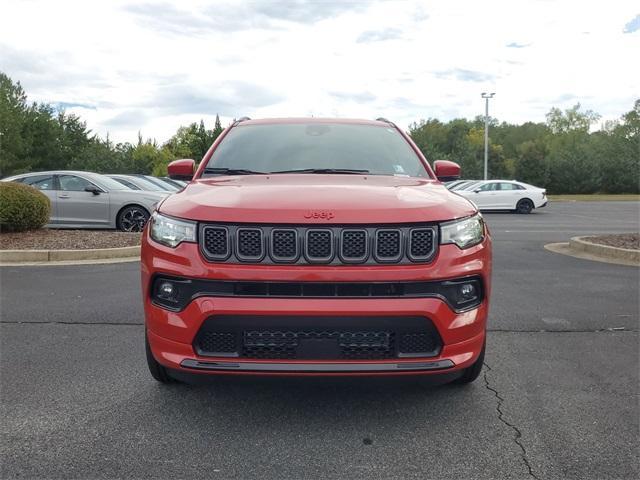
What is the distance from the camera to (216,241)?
2.84 m

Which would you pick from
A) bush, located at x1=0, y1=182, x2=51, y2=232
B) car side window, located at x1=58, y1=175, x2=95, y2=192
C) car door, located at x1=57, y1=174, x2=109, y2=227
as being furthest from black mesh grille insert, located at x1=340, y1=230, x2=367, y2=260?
car side window, located at x1=58, y1=175, x2=95, y2=192

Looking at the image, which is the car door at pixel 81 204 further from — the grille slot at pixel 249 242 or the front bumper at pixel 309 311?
the grille slot at pixel 249 242

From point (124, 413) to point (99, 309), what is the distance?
2.75 metres

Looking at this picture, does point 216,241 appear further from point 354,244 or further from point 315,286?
point 354,244

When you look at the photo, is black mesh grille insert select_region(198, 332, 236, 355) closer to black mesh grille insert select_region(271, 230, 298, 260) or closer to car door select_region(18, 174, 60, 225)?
black mesh grille insert select_region(271, 230, 298, 260)

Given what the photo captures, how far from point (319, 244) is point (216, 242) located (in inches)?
19.9

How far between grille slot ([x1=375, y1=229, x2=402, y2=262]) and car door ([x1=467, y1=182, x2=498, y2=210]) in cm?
2203

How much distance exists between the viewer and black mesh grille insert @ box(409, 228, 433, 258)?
2828mm

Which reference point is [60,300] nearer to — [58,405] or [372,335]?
[58,405]

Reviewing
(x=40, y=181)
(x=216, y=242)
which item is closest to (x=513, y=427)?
(x=216, y=242)

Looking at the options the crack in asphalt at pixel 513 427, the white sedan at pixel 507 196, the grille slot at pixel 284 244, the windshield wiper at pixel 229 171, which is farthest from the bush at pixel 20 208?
the white sedan at pixel 507 196

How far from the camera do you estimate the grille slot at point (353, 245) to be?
280cm

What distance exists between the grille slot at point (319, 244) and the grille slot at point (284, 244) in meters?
0.06

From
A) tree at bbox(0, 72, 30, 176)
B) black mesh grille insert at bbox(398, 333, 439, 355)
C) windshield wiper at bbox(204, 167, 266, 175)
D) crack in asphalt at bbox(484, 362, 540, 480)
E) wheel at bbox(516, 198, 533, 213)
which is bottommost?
crack in asphalt at bbox(484, 362, 540, 480)
